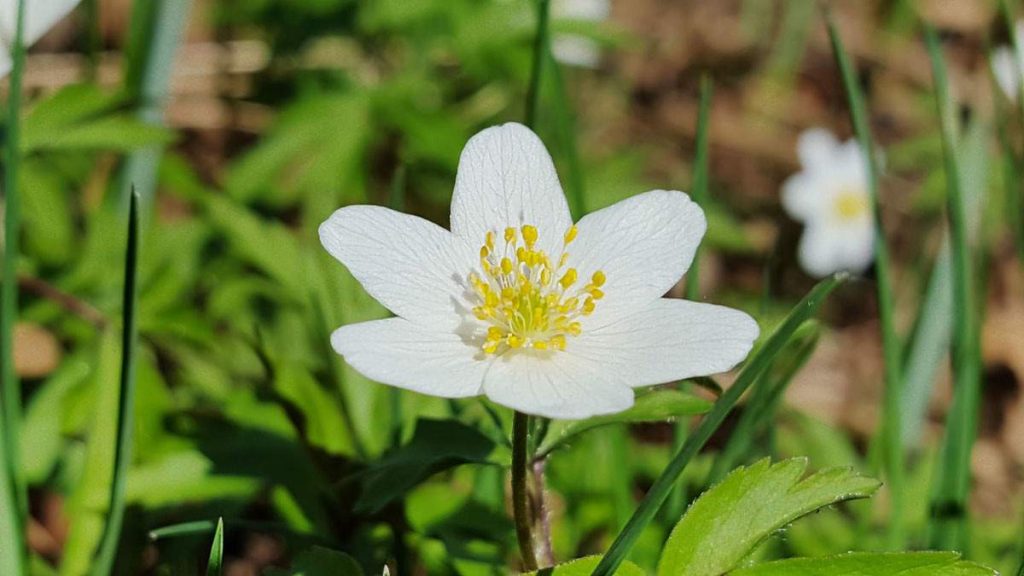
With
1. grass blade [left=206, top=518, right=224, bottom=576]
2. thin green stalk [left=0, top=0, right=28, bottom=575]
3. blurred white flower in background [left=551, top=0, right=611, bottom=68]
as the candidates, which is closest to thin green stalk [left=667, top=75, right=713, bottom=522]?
grass blade [left=206, top=518, right=224, bottom=576]

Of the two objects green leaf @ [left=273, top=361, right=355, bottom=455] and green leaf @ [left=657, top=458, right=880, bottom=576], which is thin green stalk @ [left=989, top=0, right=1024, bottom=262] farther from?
green leaf @ [left=273, top=361, right=355, bottom=455]

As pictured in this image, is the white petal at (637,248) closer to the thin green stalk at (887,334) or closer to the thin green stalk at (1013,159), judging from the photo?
the thin green stalk at (887,334)

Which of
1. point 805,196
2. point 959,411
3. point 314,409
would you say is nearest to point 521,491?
point 314,409

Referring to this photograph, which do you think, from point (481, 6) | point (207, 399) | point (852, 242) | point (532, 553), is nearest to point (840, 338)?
point (852, 242)

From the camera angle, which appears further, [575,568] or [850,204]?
[850,204]

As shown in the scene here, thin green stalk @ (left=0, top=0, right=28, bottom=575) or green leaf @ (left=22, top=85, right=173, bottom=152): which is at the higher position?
green leaf @ (left=22, top=85, right=173, bottom=152)

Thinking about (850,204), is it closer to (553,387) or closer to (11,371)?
(553,387)
